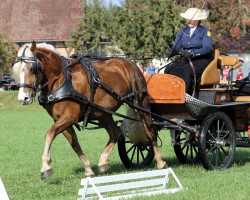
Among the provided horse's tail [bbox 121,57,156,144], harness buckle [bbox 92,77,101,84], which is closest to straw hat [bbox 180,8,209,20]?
horse's tail [bbox 121,57,156,144]

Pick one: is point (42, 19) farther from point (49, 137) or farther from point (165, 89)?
point (49, 137)

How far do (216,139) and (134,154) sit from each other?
6.04 ft

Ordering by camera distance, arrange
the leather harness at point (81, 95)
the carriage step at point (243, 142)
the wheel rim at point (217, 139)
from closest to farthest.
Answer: the leather harness at point (81, 95) < the wheel rim at point (217, 139) < the carriage step at point (243, 142)

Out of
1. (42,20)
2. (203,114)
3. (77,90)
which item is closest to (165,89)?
(203,114)

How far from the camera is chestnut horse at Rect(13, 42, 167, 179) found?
9.41 m

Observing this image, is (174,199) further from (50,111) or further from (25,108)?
(25,108)

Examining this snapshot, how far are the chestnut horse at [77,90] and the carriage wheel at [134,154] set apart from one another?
25.8 inches

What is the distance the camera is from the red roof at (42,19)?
175 feet

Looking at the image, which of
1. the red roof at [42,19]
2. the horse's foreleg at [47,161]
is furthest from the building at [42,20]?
the horse's foreleg at [47,161]

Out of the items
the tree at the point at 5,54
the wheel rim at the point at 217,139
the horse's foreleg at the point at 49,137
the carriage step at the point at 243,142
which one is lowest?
the tree at the point at 5,54

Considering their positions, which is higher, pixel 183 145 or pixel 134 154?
pixel 183 145

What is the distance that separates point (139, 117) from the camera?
10891mm

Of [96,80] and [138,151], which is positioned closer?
[96,80]

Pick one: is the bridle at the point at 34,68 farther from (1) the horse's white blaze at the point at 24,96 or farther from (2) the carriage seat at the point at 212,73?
(2) the carriage seat at the point at 212,73
